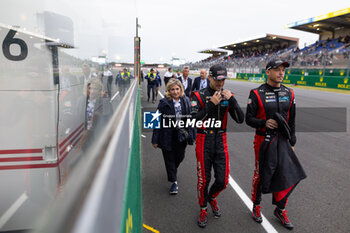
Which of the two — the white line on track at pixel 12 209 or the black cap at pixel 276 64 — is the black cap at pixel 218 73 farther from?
the white line on track at pixel 12 209

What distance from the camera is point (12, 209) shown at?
1.74 meters

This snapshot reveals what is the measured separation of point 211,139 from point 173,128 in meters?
0.89

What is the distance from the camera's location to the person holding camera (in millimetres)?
3668

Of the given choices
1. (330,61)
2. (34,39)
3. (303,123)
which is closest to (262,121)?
(34,39)

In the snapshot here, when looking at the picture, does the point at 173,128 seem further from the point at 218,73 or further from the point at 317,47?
the point at 317,47

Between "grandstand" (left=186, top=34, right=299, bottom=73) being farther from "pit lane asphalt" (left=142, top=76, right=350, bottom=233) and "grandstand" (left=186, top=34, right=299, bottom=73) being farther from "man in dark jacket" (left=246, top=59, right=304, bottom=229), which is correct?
"man in dark jacket" (left=246, top=59, right=304, bottom=229)

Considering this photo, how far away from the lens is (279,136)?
9.48ft

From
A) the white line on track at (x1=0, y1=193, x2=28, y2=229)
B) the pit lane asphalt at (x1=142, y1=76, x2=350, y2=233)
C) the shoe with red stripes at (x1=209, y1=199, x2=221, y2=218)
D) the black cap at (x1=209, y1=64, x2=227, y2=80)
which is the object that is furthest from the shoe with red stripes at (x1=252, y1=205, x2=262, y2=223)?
the white line on track at (x1=0, y1=193, x2=28, y2=229)

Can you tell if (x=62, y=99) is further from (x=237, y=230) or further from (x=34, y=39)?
(x=237, y=230)

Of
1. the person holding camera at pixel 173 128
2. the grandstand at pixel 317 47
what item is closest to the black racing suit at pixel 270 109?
the person holding camera at pixel 173 128

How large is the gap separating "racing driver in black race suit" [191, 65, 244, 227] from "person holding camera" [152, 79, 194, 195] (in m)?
0.62

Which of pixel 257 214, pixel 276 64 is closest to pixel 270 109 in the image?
pixel 276 64

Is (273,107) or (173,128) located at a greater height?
(273,107)

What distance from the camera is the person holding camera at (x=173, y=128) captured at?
3.67 metres
